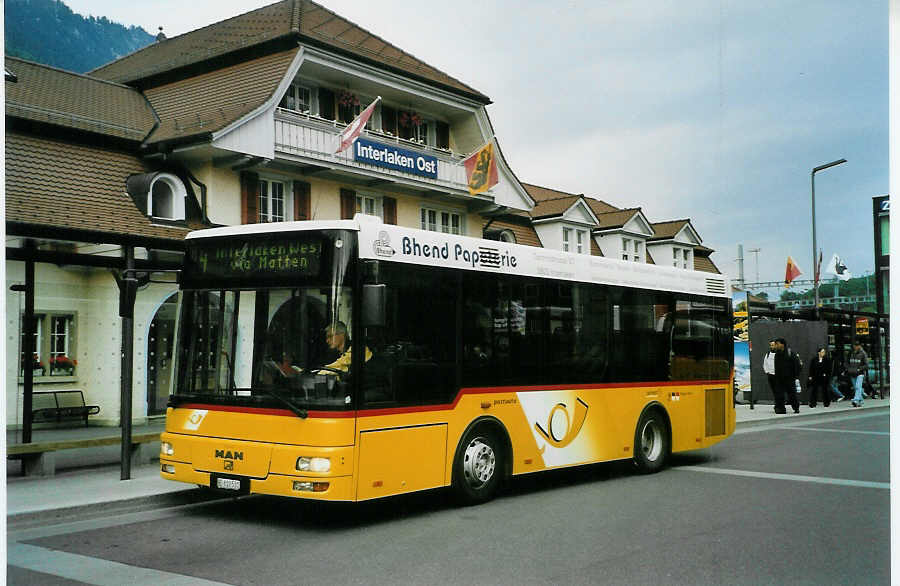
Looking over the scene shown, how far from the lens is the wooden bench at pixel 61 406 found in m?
14.0

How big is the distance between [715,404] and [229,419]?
7.80 metres

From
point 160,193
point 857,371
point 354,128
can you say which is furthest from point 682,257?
point 857,371

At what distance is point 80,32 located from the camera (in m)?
9.12

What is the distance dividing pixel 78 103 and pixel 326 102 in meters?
4.76

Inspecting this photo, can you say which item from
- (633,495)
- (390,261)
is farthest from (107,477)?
(633,495)

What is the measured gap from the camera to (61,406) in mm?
14828

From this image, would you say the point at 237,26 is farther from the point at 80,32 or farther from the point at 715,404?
the point at 715,404

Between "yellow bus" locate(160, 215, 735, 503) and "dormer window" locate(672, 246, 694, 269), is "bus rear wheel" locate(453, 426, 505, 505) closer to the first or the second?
"yellow bus" locate(160, 215, 735, 503)

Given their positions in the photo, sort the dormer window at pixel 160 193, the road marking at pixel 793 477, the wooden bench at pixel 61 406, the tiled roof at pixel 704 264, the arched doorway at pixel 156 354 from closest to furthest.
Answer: the road marking at pixel 793 477
the tiled roof at pixel 704 264
the arched doorway at pixel 156 354
the wooden bench at pixel 61 406
the dormer window at pixel 160 193

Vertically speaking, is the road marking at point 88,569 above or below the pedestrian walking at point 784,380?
below

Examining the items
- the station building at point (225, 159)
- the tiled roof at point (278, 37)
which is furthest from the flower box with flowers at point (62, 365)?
the tiled roof at point (278, 37)

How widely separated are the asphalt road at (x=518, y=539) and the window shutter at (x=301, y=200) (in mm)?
8099

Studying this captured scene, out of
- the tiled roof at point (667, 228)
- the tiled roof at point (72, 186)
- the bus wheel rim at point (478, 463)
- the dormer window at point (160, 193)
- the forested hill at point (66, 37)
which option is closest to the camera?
the forested hill at point (66, 37)

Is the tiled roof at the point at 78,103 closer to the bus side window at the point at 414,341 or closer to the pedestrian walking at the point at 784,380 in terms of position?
the bus side window at the point at 414,341
